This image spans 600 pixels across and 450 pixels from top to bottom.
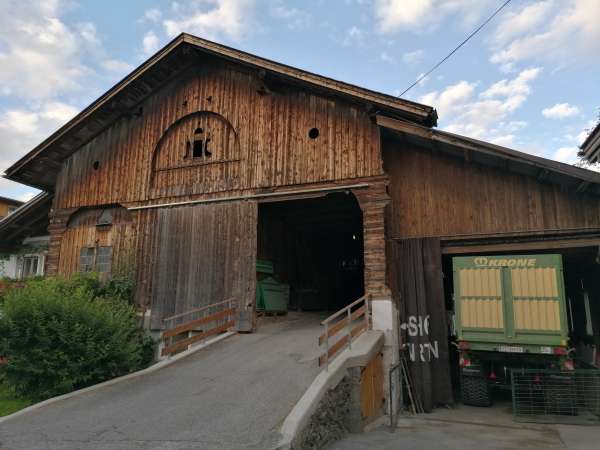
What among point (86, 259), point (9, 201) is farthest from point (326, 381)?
point (9, 201)

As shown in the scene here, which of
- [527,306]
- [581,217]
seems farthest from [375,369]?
[581,217]

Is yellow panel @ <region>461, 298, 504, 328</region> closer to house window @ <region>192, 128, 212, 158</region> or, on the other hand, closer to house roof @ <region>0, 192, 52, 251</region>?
house window @ <region>192, 128, 212, 158</region>

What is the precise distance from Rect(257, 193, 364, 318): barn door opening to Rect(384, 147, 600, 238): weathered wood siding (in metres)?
2.47

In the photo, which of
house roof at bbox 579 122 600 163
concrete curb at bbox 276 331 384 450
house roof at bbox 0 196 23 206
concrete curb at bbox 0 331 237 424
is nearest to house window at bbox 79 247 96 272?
concrete curb at bbox 0 331 237 424

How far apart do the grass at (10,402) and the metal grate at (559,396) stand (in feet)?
35.5

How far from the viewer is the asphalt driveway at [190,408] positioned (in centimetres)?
664

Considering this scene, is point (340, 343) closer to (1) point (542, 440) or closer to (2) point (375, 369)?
(2) point (375, 369)

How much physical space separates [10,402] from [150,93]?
1052 centimetres

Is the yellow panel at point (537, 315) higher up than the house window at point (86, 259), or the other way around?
the house window at point (86, 259)

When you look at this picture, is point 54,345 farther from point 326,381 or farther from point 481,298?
point 481,298

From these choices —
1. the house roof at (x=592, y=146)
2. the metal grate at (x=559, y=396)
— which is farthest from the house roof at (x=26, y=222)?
the house roof at (x=592, y=146)

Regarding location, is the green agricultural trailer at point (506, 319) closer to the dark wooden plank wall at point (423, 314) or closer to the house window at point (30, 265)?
the dark wooden plank wall at point (423, 314)

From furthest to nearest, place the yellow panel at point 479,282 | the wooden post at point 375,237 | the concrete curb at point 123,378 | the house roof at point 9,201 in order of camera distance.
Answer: the house roof at point 9,201 → the wooden post at point 375,237 → the yellow panel at point 479,282 → the concrete curb at point 123,378

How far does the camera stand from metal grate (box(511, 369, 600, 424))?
32.3 feet
